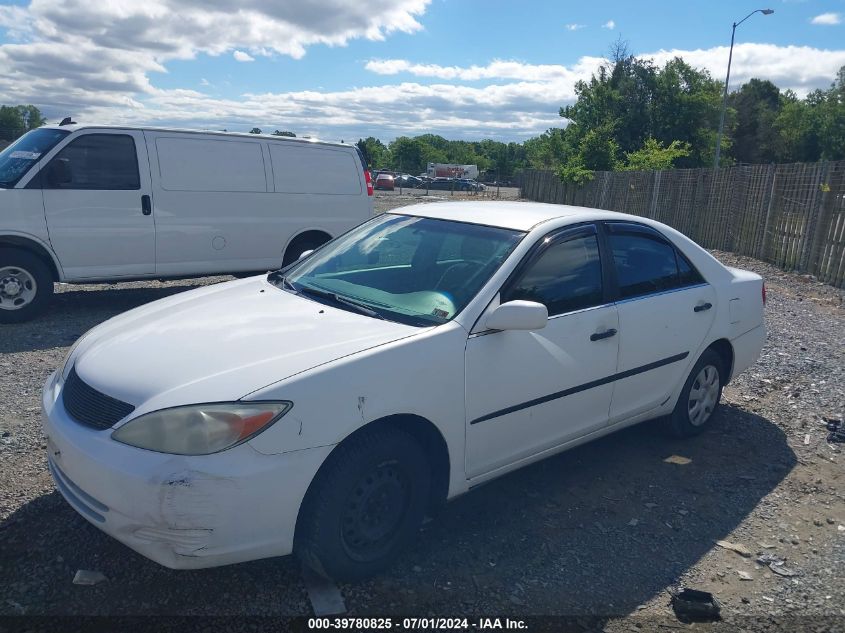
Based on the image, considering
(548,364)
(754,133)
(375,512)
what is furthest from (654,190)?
(754,133)

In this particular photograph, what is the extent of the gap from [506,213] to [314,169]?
225 inches

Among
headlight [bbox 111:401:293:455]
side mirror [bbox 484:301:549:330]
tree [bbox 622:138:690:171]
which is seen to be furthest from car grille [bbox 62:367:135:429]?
tree [bbox 622:138:690:171]

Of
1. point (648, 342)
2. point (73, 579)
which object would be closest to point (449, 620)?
point (73, 579)

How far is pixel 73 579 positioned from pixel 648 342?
3372mm

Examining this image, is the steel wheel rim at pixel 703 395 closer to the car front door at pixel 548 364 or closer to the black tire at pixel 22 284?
the car front door at pixel 548 364

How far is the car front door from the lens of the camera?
11.2 ft

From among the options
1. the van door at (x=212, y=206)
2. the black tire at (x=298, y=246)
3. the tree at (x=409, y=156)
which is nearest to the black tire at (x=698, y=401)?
the black tire at (x=298, y=246)

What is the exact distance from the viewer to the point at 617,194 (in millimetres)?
24969

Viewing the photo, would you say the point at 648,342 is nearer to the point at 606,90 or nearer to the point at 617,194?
the point at 617,194

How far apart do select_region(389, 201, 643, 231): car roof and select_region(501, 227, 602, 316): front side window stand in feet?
0.58

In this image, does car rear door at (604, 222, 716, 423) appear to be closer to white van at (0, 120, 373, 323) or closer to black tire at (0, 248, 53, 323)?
white van at (0, 120, 373, 323)

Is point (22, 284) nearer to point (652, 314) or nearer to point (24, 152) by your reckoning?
point (24, 152)

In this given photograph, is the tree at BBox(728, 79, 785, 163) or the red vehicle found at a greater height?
the tree at BBox(728, 79, 785, 163)

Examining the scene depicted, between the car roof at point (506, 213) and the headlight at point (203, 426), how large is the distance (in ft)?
6.41
